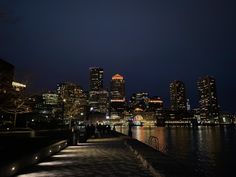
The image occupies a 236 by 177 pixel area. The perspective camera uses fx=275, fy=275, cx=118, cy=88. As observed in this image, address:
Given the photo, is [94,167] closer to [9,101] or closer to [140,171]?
[140,171]

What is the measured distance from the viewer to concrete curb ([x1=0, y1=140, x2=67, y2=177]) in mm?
10352

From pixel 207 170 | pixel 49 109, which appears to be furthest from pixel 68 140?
pixel 49 109

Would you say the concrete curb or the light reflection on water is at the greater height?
the concrete curb

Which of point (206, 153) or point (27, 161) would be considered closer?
point (27, 161)

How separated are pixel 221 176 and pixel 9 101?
3191 cm

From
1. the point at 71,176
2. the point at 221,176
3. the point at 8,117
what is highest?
the point at 8,117

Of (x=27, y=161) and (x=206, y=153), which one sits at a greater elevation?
(x=27, y=161)

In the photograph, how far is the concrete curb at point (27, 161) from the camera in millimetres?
10352

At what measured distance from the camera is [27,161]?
42.9 feet

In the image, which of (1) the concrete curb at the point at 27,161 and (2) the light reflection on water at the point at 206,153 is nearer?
(1) the concrete curb at the point at 27,161

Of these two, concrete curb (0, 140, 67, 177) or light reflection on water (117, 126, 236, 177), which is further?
light reflection on water (117, 126, 236, 177)

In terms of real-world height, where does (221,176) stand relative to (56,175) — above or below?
below

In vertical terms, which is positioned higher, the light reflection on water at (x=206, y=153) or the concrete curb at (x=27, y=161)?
the concrete curb at (x=27, y=161)

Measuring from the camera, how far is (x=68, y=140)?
1068 inches
